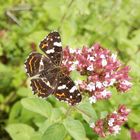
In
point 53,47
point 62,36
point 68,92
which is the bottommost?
point 68,92

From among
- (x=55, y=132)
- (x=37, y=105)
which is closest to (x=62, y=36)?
(x=37, y=105)

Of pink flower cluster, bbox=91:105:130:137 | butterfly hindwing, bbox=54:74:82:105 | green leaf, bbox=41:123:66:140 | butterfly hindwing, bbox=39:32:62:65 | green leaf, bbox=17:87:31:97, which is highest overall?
butterfly hindwing, bbox=39:32:62:65

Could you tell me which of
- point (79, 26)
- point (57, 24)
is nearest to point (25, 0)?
point (79, 26)

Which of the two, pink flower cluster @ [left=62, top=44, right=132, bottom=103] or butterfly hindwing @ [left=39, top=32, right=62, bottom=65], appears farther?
butterfly hindwing @ [left=39, top=32, right=62, bottom=65]

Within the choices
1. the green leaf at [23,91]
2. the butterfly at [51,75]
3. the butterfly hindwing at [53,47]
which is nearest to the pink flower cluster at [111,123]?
the butterfly at [51,75]

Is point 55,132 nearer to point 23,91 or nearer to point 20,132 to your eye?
point 20,132

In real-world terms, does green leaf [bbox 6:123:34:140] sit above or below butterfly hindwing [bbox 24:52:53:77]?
below

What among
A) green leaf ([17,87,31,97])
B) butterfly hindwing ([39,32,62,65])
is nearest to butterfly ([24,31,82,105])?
butterfly hindwing ([39,32,62,65])

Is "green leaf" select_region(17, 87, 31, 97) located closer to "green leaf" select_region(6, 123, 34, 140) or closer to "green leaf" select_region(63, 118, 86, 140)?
"green leaf" select_region(6, 123, 34, 140)
